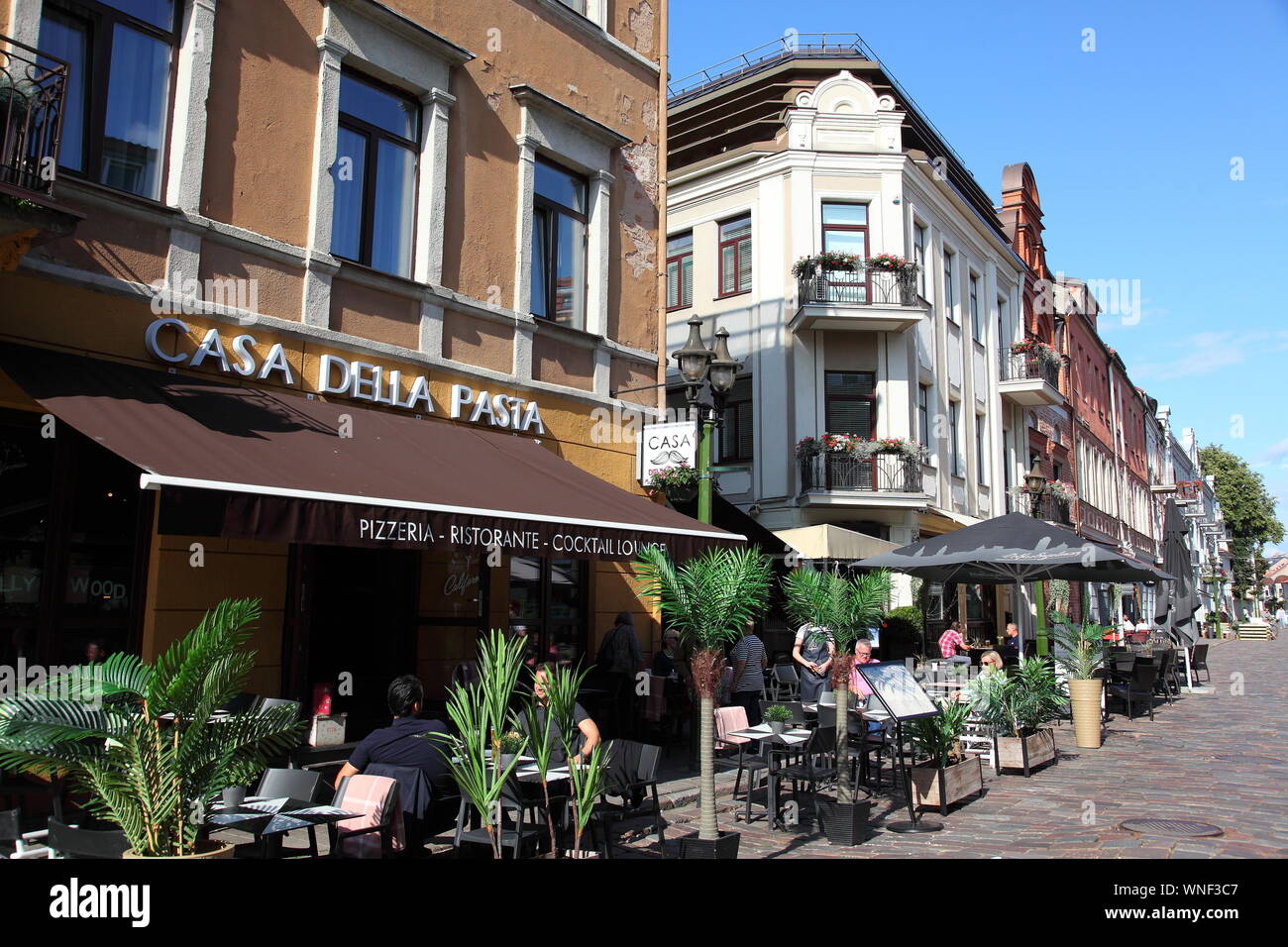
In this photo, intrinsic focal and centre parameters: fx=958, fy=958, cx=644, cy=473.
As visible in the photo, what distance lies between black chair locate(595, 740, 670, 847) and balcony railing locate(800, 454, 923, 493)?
13857 millimetres

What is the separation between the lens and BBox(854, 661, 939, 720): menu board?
8.02 m

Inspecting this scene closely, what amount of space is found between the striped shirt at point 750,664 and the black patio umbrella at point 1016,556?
187 cm

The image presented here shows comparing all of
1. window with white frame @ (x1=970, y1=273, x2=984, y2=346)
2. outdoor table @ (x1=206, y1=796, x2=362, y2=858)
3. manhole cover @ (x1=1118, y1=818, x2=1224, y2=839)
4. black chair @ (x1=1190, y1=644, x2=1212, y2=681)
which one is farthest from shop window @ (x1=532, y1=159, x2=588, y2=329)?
black chair @ (x1=1190, y1=644, x2=1212, y2=681)

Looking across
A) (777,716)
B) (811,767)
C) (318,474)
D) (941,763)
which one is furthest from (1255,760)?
→ (318,474)

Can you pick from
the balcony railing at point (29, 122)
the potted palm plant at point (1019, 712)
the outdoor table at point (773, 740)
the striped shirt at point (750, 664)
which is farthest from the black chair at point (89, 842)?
the potted palm plant at point (1019, 712)

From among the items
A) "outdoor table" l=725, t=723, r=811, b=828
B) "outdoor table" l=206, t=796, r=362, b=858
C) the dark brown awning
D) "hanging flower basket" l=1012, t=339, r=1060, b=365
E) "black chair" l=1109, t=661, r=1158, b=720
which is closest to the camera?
"outdoor table" l=206, t=796, r=362, b=858

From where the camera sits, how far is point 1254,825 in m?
7.22

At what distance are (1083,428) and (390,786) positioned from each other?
1482 inches

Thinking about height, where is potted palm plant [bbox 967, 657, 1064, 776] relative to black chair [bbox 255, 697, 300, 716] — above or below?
below

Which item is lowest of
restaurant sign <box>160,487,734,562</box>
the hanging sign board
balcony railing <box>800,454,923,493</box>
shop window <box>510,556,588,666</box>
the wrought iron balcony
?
shop window <box>510,556,588,666</box>

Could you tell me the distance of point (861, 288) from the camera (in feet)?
67.4

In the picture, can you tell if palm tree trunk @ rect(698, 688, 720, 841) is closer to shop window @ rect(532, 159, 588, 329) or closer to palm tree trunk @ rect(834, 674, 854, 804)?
palm tree trunk @ rect(834, 674, 854, 804)

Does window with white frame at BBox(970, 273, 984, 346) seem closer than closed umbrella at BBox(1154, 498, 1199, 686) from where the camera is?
No

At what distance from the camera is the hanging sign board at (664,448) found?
1199 centimetres
